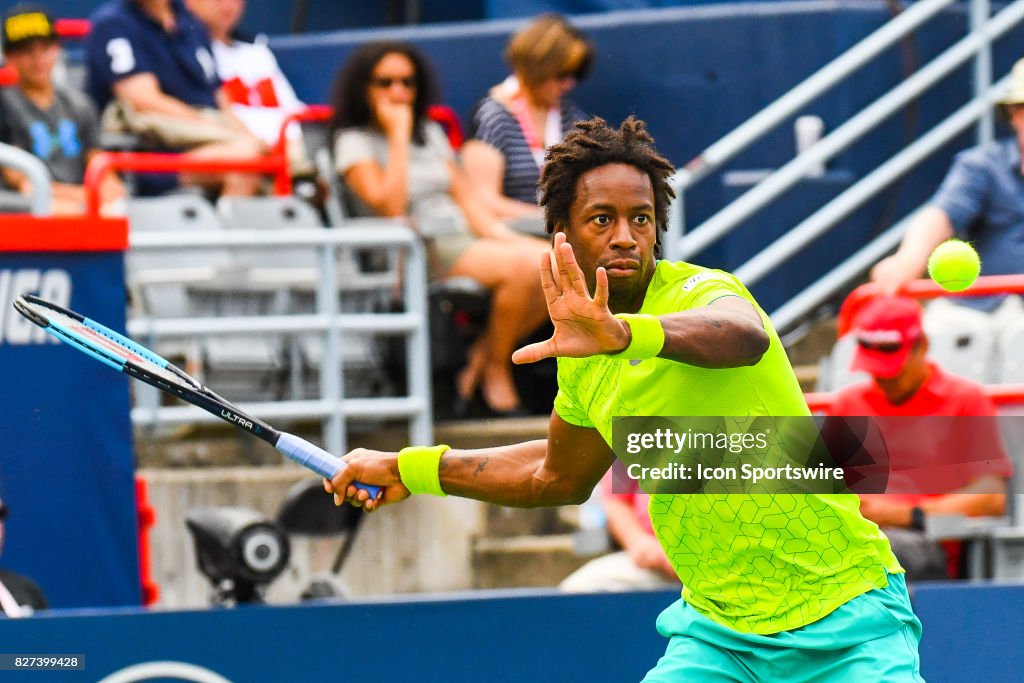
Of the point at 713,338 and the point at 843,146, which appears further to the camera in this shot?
the point at 843,146

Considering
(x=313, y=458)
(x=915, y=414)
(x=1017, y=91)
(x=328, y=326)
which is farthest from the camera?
(x=328, y=326)

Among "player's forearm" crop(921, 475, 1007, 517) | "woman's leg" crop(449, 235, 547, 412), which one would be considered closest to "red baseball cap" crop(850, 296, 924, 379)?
"player's forearm" crop(921, 475, 1007, 517)

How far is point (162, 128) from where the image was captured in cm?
732

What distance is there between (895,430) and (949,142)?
250 centimetres

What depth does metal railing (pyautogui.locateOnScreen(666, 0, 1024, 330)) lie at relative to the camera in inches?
261

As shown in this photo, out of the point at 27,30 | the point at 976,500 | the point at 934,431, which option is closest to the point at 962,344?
the point at 934,431

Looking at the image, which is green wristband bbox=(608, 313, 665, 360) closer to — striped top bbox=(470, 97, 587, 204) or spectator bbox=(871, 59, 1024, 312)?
spectator bbox=(871, 59, 1024, 312)

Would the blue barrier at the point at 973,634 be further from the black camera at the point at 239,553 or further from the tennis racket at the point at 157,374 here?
the black camera at the point at 239,553

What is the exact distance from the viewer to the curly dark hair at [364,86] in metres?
6.95

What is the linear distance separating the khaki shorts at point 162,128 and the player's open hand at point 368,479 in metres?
3.54

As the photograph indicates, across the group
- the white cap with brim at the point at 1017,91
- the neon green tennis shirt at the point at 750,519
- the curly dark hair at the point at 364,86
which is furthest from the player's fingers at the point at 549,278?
the curly dark hair at the point at 364,86

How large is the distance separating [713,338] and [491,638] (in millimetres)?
1897

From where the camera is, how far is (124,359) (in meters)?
4.27

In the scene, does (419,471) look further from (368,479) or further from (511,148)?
(511,148)
